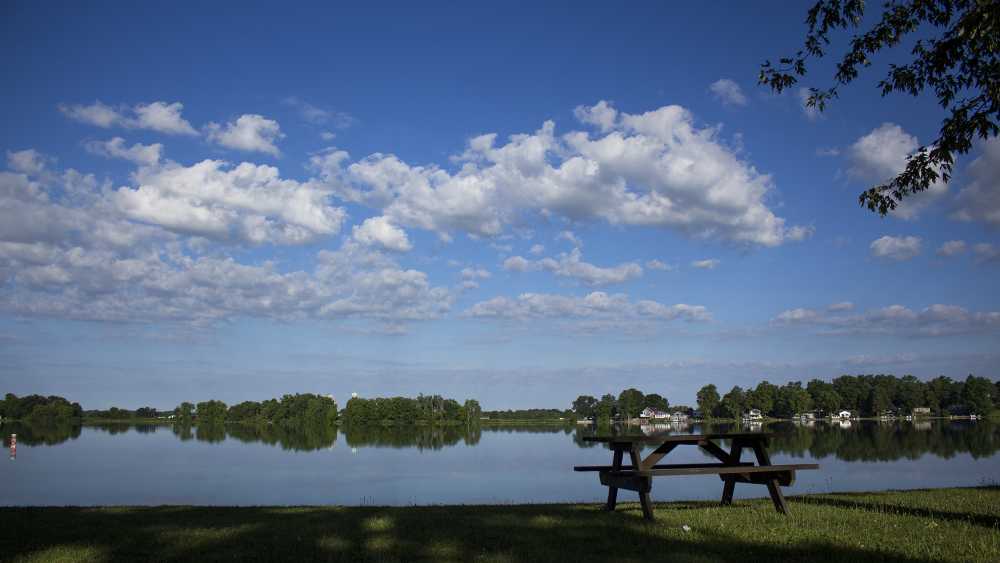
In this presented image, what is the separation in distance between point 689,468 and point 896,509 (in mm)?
3346

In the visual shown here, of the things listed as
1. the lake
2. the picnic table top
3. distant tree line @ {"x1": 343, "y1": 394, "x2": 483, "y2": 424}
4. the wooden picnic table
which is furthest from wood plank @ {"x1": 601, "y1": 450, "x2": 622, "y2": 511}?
distant tree line @ {"x1": 343, "y1": 394, "x2": 483, "y2": 424}

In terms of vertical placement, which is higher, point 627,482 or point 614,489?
point 627,482

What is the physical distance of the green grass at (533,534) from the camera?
24.7ft

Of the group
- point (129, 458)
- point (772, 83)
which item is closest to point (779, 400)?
point (129, 458)

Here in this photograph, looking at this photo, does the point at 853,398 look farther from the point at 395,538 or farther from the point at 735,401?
the point at 395,538

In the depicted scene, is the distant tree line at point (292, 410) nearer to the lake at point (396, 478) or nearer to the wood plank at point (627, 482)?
the lake at point (396, 478)

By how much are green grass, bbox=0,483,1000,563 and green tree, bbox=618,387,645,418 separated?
184 m

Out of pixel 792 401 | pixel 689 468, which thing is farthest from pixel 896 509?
pixel 792 401

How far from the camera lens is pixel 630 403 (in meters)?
192

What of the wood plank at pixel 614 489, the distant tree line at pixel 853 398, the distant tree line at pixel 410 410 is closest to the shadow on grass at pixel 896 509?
the wood plank at pixel 614 489

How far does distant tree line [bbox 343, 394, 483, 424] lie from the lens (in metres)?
168

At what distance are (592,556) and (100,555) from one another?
5.73 meters

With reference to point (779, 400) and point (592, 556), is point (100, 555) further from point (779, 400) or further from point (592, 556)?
point (779, 400)

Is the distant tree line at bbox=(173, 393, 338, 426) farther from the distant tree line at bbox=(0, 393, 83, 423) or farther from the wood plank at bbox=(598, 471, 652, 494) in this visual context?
the wood plank at bbox=(598, 471, 652, 494)
